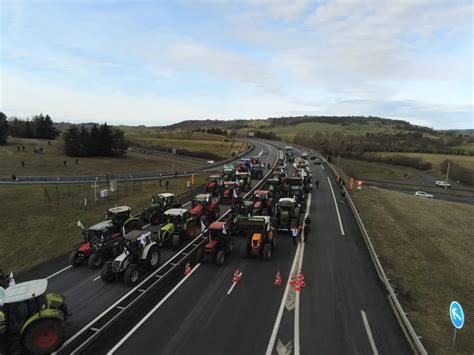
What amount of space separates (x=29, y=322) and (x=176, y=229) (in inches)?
453

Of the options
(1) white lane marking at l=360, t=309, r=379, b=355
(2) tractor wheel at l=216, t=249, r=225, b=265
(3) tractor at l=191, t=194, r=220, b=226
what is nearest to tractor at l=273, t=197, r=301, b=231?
(3) tractor at l=191, t=194, r=220, b=226

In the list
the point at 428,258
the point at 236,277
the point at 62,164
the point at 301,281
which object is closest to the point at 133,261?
the point at 236,277

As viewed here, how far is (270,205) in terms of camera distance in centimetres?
2912

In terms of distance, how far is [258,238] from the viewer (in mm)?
20000

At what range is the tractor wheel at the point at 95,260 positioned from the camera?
61.0 feet

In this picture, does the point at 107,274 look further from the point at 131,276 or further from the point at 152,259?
the point at 152,259

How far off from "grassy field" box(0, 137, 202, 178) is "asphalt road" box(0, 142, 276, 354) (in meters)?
43.7

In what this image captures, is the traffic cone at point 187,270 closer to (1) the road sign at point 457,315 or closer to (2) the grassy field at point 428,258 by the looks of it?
(2) the grassy field at point 428,258

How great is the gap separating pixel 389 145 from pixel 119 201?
116768 mm

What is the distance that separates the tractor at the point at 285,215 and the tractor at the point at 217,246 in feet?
18.7

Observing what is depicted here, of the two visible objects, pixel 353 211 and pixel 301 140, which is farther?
pixel 301 140

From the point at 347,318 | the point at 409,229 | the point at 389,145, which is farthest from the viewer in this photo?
the point at 389,145

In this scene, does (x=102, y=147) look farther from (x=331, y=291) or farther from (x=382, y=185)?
(x=331, y=291)

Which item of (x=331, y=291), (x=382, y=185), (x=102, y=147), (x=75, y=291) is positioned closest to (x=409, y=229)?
(x=331, y=291)
